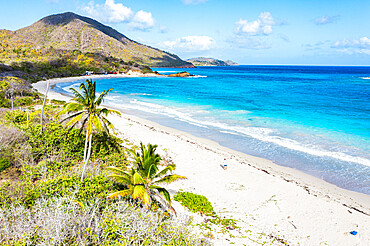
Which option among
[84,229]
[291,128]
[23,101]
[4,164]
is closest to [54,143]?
[4,164]

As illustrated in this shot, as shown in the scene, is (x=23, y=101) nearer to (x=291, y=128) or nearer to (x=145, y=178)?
(x=145, y=178)

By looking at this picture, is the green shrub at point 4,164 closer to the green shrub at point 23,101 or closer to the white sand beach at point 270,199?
the white sand beach at point 270,199

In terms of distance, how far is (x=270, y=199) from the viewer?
14.8m

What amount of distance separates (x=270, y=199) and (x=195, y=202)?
5049mm

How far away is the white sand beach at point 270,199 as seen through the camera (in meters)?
11.7

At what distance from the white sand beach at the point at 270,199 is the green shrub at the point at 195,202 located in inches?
25.2

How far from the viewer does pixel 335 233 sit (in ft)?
39.4

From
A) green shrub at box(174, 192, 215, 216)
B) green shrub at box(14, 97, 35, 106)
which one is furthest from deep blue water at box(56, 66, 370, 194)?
green shrub at box(14, 97, 35, 106)

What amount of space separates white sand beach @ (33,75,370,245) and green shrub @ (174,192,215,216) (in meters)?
0.64

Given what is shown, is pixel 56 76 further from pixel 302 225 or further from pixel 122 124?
pixel 302 225

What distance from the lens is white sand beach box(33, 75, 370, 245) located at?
11727mm

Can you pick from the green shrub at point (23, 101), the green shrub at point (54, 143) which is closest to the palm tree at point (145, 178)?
the green shrub at point (54, 143)

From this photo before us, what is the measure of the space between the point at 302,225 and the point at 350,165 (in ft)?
35.8

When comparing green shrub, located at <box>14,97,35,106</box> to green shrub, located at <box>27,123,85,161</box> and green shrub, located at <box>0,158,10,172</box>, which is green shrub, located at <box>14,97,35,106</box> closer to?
green shrub, located at <box>27,123,85,161</box>
